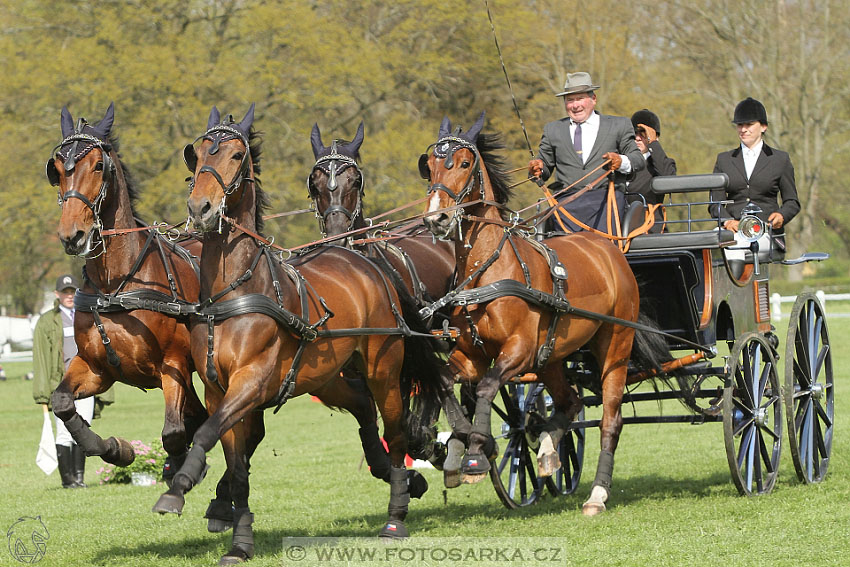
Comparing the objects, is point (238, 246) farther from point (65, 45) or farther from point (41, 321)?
point (65, 45)

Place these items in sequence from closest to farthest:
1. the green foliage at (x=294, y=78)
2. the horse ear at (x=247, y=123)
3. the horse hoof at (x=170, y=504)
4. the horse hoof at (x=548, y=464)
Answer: the horse hoof at (x=170, y=504) → the horse ear at (x=247, y=123) → the horse hoof at (x=548, y=464) → the green foliage at (x=294, y=78)

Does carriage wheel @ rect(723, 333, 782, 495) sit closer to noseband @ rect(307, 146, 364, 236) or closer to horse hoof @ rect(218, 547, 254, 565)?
noseband @ rect(307, 146, 364, 236)

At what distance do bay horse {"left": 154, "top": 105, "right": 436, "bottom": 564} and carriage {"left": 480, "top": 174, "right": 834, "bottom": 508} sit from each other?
1.56 meters

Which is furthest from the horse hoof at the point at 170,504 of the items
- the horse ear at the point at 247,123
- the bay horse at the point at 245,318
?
the horse ear at the point at 247,123

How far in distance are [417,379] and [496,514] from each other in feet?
3.88

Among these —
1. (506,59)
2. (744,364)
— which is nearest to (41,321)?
(744,364)

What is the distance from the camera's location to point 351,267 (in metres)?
7.08

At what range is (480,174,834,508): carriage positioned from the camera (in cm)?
801

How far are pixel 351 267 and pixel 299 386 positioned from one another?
918 mm

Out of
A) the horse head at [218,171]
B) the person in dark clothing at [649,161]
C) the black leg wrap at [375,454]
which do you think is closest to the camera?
the horse head at [218,171]

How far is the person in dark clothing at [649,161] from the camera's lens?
9422mm

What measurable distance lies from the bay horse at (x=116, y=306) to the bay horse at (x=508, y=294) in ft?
5.48

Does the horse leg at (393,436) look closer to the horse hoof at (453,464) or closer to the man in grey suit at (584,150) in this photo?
the horse hoof at (453,464)

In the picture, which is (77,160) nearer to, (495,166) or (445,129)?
(445,129)
